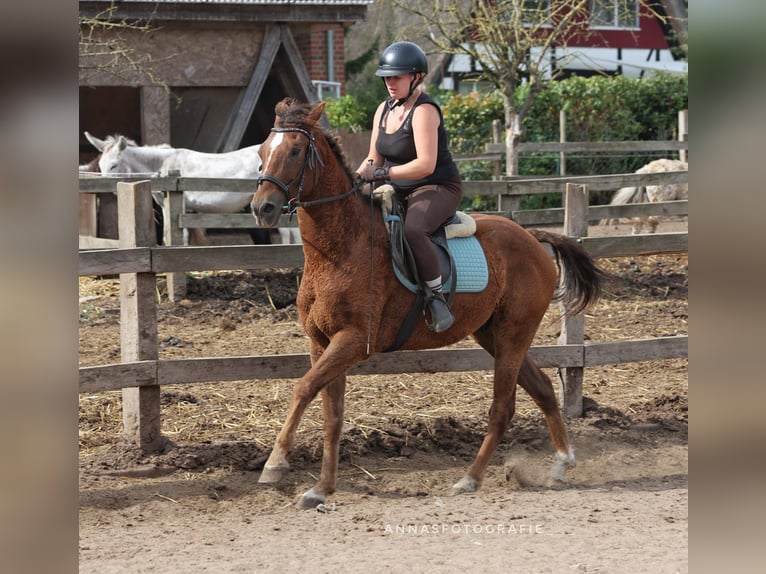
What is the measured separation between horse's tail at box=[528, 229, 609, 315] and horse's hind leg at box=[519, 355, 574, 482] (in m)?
0.61

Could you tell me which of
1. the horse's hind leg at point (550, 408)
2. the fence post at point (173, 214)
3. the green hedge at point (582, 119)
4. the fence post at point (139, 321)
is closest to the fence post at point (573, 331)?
the horse's hind leg at point (550, 408)

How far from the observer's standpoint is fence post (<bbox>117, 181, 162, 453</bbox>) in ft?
18.2

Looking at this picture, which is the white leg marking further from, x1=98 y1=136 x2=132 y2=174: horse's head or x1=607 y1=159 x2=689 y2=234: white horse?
x1=607 y1=159 x2=689 y2=234: white horse

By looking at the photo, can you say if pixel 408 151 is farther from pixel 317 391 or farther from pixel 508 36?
pixel 508 36

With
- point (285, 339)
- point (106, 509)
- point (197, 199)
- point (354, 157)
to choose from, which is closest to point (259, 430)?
point (106, 509)

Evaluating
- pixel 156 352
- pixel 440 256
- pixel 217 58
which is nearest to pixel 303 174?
pixel 440 256

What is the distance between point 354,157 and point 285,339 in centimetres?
831

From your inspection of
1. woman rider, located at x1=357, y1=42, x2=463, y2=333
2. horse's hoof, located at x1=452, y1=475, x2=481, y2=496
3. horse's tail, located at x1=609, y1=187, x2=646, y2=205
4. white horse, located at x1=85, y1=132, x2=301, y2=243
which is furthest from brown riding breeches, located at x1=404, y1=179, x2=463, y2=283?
horse's tail, located at x1=609, y1=187, x2=646, y2=205

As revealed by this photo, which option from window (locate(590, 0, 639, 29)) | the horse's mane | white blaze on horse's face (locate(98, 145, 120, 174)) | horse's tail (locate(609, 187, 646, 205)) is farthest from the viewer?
window (locate(590, 0, 639, 29))

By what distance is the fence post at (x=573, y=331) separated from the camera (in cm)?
660

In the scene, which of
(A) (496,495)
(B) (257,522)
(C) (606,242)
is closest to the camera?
(B) (257,522)

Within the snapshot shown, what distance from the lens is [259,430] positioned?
6168 millimetres

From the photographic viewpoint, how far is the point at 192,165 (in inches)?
501
